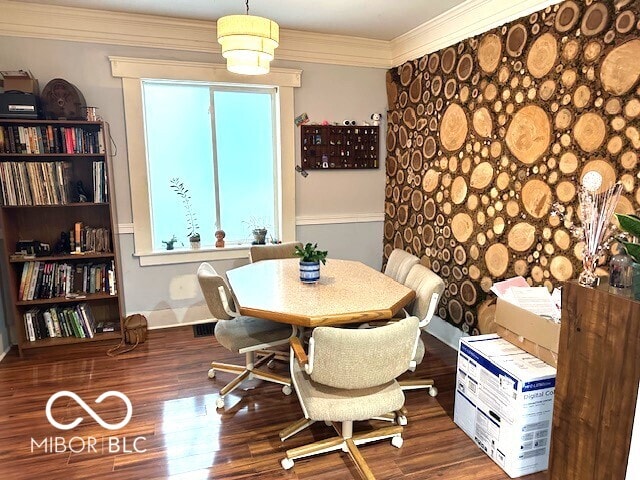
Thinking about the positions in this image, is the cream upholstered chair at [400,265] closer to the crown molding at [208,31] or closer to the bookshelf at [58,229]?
the crown molding at [208,31]

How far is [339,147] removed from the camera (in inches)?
158

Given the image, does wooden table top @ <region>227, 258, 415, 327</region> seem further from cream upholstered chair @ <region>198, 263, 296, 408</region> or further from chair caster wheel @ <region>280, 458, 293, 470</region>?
chair caster wheel @ <region>280, 458, 293, 470</region>

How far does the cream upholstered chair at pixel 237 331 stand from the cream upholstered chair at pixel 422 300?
0.74 meters

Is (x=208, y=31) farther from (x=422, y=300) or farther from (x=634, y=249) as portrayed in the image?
(x=634, y=249)

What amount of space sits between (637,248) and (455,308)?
2.00 meters

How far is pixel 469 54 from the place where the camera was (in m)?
2.98

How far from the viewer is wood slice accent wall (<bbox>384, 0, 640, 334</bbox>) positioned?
2.04m

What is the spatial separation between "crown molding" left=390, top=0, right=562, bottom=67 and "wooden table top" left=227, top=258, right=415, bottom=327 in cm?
184

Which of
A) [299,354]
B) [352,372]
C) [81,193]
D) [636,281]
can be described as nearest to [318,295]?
[299,354]

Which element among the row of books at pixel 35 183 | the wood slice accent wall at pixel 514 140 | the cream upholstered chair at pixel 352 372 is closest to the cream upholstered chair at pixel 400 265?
the wood slice accent wall at pixel 514 140

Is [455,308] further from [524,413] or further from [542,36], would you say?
[542,36]

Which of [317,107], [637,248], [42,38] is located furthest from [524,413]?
[42,38]

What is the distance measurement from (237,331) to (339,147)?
2178 mm

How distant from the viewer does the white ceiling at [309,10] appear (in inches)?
117
